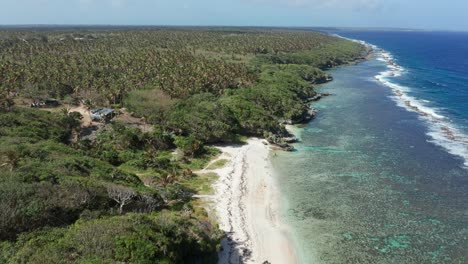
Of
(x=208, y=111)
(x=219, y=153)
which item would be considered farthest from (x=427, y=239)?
(x=208, y=111)

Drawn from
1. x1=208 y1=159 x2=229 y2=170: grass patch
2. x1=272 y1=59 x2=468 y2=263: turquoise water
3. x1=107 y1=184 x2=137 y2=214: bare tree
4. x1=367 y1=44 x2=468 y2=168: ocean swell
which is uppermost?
x1=107 y1=184 x2=137 y2=214: bare tree

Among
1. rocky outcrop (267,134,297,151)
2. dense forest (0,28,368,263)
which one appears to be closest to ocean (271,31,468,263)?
rocky outcrop (267,134,297,151)

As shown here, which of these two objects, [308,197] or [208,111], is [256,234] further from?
[208,111]

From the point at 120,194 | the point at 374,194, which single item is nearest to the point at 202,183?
the point at 120,194

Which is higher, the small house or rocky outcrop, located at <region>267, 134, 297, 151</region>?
the small house

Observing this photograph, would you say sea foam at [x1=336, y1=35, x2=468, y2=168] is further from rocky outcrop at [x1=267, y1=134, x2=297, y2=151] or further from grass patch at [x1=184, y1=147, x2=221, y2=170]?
grass patch at [x1=184, y1=147, x2=221, y2=170]

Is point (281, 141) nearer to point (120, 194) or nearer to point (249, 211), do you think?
point (249, 211)

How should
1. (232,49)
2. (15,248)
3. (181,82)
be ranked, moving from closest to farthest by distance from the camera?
(15,248) → (181,82) → (232,49)
